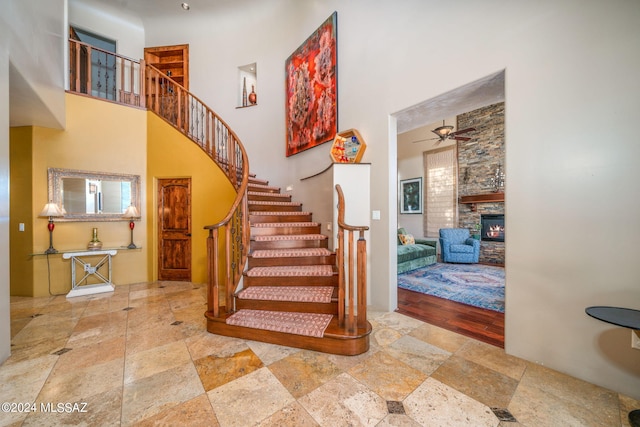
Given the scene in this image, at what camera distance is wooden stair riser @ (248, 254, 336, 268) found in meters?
3.11

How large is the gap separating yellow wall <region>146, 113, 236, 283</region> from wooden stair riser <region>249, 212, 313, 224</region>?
1200mm

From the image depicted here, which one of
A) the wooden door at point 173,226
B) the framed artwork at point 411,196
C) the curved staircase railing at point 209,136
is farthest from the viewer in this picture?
the framed artwork at point 411,196

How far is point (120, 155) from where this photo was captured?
4.55 meters

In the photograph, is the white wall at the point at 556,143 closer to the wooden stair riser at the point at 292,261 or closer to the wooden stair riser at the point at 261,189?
the wooden stair riser at the point at 292,261

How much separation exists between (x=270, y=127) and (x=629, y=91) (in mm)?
5398

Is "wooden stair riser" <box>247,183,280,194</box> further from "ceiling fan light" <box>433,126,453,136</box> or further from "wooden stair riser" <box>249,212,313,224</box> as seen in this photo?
"ceiling fan light" <box>433,126,453,136</box>

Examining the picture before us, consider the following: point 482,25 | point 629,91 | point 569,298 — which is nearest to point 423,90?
point 482,25

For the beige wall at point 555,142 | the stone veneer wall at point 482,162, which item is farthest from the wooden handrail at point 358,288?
the stone veneer wall at point 482,162

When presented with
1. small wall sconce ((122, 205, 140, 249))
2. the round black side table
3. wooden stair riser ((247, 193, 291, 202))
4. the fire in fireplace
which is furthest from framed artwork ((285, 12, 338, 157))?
the fire in fireplace

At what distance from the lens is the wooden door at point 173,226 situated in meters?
4.77

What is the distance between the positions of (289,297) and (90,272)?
12.6ft

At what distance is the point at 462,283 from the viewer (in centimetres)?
442

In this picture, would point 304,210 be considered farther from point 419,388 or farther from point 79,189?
point 79,189

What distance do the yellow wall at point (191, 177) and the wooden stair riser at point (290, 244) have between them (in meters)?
1.64
